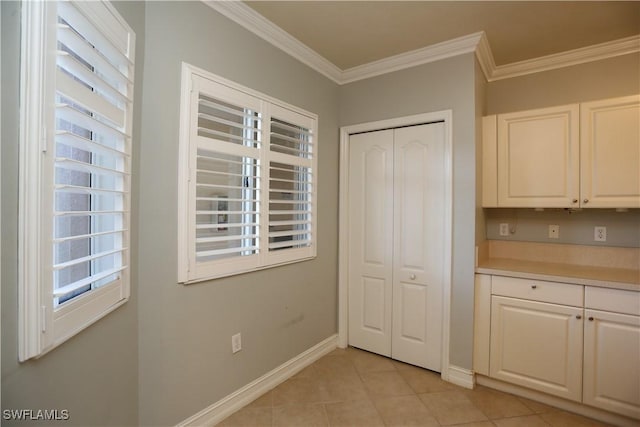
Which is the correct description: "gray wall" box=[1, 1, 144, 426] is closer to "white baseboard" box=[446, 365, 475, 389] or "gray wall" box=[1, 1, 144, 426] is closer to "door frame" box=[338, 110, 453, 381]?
"door frame" box=[338, 110, 453, 381]

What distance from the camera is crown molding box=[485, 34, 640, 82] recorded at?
2.28 m

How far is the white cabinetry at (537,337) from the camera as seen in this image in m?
1.98

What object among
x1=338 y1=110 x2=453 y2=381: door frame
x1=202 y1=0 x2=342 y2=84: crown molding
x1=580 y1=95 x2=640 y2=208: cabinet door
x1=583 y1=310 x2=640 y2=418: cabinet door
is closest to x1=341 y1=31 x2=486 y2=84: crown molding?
x1=202 y1=0 x2=342 y2=84: crown molding


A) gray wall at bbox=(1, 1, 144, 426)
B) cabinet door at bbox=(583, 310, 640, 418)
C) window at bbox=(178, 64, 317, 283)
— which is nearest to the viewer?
gray wall at bbox=(1, 1, 144, 426)

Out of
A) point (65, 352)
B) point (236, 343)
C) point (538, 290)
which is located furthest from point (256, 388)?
point (538, 290)

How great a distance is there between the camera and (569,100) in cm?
251

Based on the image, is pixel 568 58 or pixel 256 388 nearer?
pixel 256 388

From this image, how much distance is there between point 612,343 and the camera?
6.10 feet

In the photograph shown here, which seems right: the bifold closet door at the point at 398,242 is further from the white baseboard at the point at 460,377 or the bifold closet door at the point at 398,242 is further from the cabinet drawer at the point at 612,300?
the cabinet drawer at the point at 612,300

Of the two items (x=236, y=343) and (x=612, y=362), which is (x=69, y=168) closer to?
(x=236, y=343)
